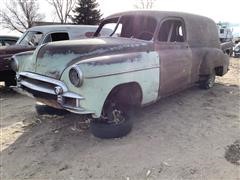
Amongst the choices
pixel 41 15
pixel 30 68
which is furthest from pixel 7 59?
pixel 41 15

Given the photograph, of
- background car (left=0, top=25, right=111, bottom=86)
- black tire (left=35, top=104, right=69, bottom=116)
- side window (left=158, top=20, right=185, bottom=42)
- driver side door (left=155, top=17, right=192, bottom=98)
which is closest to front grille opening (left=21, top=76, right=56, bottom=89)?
black tire (left=35, top=104, right=69, bottom=116)

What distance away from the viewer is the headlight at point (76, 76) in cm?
373

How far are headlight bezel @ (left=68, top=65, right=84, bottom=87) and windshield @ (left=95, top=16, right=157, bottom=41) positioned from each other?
6.11 ft

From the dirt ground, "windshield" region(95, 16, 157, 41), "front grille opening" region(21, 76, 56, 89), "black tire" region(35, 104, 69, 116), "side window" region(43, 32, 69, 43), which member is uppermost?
"windshield" region(95, 16, 157, 41)

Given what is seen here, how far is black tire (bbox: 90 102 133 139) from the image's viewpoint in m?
4.28

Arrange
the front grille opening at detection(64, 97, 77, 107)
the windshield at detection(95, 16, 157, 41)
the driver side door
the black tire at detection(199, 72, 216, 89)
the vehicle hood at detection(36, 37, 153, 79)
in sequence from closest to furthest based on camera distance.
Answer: the front grille opening at detection(64, 97, 77, 107) → the vehicle hood at detection(36, 37, 153, 79) → the driver side door → the windshield at detection(95, 16, 157, 41) → the black tire at detection(199, 72, 216, 89)

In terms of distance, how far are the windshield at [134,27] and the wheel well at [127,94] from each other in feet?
3.61

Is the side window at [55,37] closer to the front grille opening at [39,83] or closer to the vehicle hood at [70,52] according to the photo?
the front grille opening at [39,83]

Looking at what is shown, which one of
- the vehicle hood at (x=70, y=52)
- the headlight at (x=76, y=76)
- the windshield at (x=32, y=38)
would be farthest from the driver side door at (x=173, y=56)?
the windshield at (x=32, y=38)

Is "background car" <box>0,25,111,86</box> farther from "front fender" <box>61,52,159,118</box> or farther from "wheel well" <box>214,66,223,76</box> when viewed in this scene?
"front fender" <box>61,52,159,118</box>

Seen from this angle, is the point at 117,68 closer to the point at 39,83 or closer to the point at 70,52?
the point at 70,52

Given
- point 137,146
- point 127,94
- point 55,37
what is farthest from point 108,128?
point 55,37

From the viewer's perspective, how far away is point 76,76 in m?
3.83

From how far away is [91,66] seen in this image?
12.5 ft
